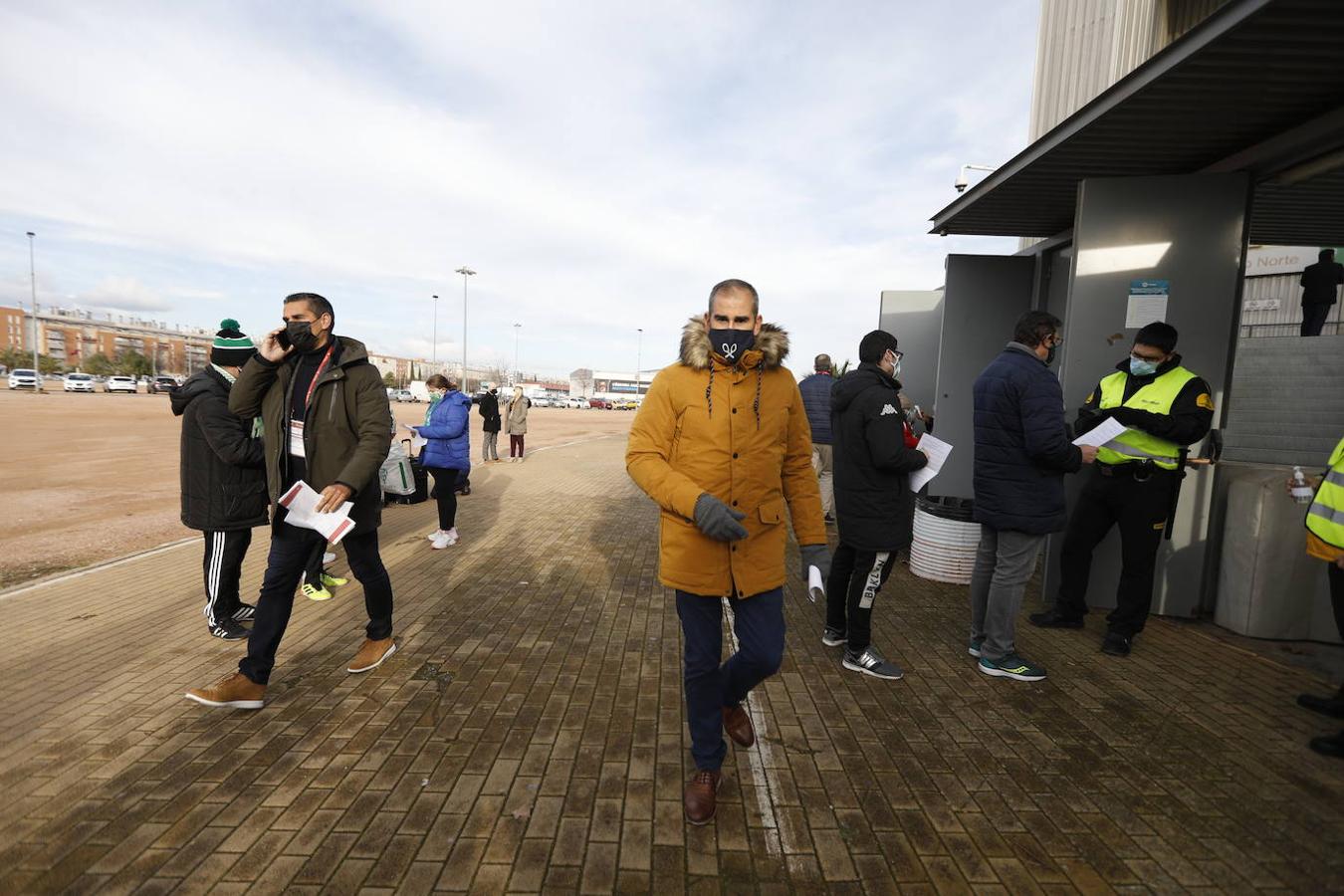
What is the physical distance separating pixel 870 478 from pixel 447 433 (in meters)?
4.35

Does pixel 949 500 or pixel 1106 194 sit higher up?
pixel 1106 194

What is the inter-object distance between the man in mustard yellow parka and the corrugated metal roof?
3240 millimetres

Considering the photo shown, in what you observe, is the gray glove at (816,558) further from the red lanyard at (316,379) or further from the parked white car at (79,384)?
the parked white car at (79,384)

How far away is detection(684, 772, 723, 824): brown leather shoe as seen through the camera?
2.54 m

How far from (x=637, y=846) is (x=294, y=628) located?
3263 millimetres

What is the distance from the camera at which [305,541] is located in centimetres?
335

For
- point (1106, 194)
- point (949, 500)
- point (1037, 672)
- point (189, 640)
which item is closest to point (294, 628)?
point (189, 640)

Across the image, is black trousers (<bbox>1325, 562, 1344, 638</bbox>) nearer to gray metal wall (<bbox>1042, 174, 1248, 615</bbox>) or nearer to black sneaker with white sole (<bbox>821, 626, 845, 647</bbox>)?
gray metal wall (<bbox>1042, 174, 1248, 615</bbox>)

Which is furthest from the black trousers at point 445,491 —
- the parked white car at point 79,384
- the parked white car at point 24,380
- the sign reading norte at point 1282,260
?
the parked white car at point 24,380

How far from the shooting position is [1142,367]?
171 inches

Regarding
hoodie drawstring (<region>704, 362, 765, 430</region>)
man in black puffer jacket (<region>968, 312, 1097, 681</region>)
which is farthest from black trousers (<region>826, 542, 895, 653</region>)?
hoodie drawstring (<region>704, 362, 765, 430</region>)

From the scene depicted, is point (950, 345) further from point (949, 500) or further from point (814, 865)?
point (814, 865)

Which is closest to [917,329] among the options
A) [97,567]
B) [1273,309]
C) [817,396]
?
[817,396]

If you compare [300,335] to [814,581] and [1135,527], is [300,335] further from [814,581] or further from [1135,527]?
[1135,527]
